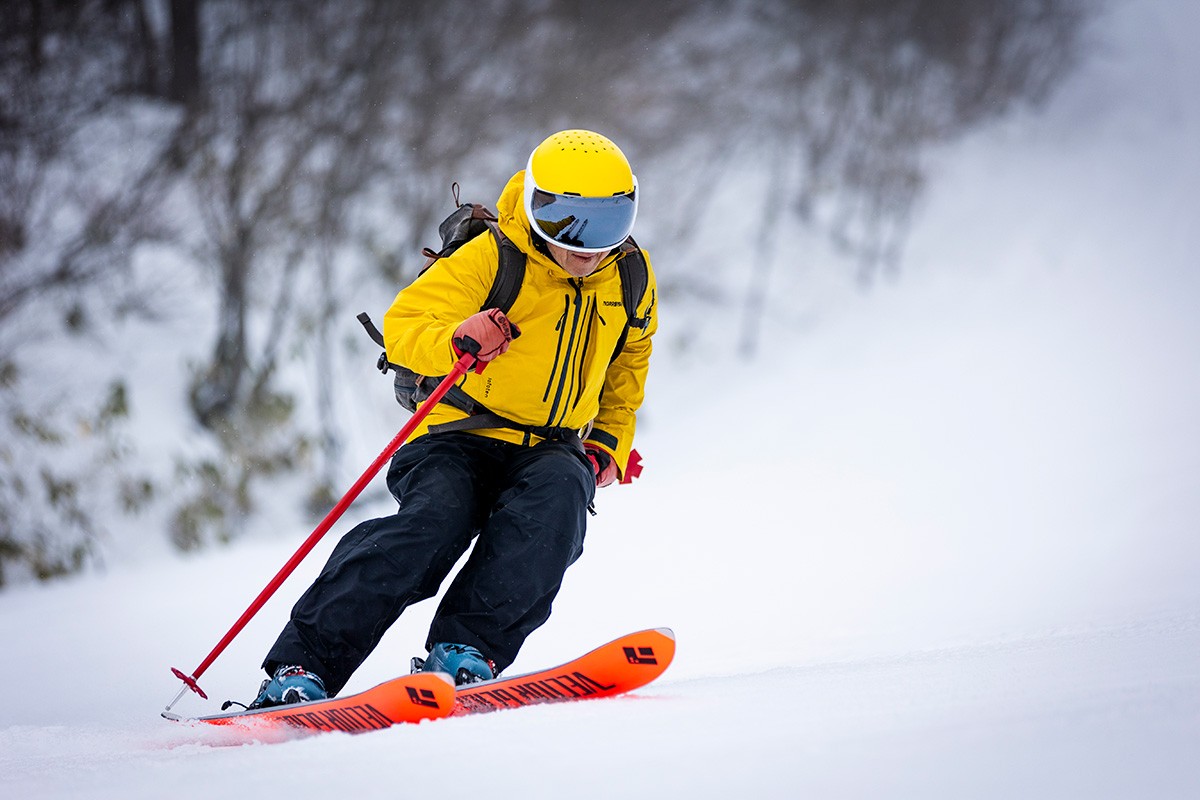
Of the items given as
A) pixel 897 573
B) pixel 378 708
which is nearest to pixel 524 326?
pixel 378 708

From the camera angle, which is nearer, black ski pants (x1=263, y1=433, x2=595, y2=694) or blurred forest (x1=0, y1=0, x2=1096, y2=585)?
black ski pants (x1=263, y1=433, x2=595, y2=694)

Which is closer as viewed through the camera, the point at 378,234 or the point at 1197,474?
the point at 1197,474

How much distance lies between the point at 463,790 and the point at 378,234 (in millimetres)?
5991

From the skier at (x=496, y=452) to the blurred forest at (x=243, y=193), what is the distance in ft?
11.7

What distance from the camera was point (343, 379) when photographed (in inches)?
260

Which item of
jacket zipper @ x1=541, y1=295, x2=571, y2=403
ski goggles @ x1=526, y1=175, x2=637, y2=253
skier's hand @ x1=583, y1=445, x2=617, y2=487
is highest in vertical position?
ski goggles @ x1=526, y1=175, x2=637, y2=253

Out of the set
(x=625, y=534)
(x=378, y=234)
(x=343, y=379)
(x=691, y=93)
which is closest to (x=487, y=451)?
(x=625, y=534)

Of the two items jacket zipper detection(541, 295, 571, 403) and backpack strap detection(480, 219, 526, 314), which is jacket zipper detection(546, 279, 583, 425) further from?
backpack strap detection(480, 219, 526, 314)

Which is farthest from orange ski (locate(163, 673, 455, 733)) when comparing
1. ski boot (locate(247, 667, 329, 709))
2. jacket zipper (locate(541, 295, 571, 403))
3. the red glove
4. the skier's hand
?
the skier's hand

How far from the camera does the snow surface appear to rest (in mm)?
1433

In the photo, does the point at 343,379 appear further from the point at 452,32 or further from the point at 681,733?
the point at 681,733

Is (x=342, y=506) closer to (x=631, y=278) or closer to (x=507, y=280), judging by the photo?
(x=507, y=280)

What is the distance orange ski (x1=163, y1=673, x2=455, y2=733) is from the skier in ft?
0.26

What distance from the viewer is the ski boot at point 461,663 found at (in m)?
2.19
